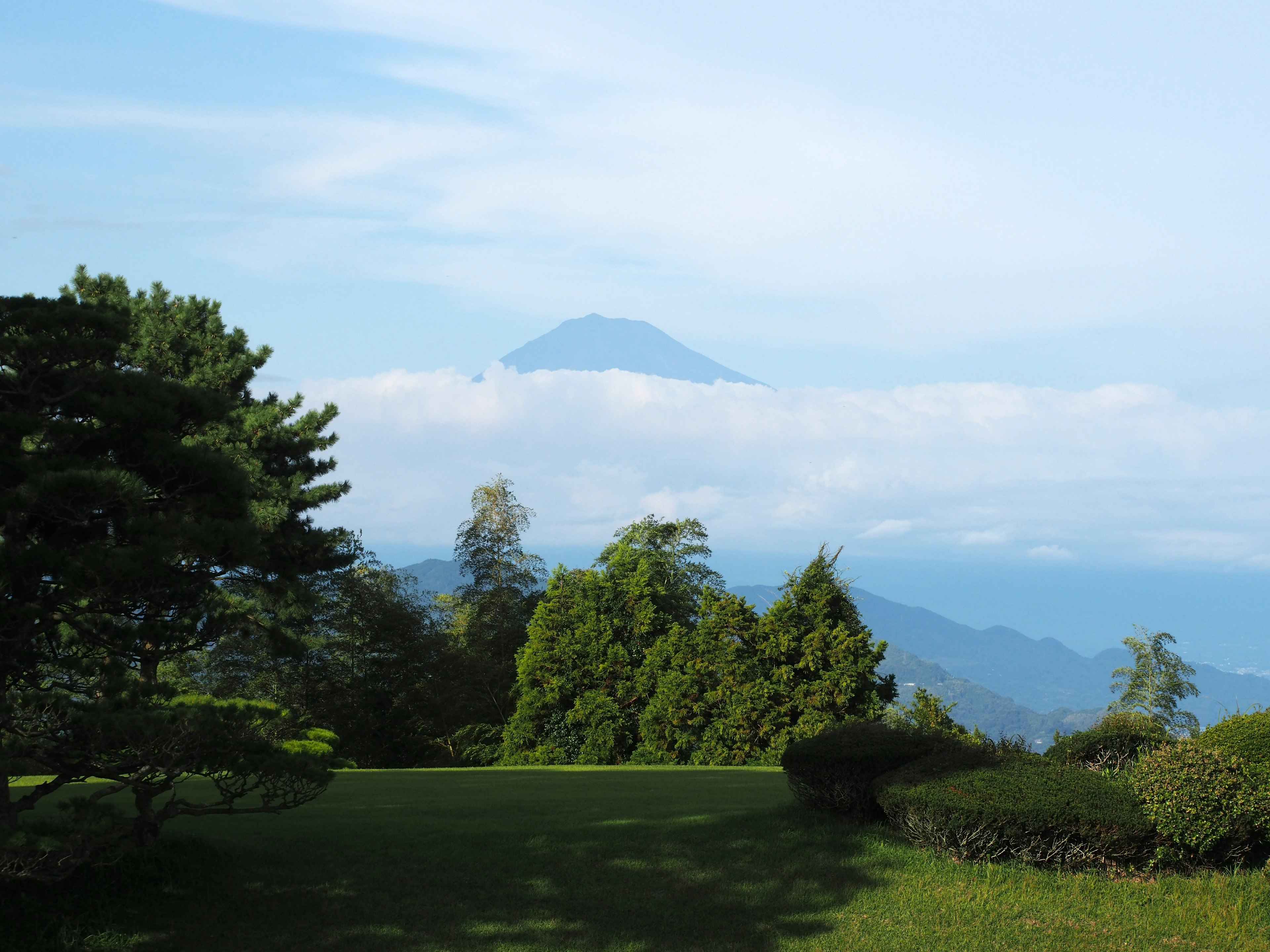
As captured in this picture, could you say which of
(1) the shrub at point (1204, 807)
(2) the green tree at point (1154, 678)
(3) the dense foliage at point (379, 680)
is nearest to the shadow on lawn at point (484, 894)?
(1) the shrub at point (1204, 807)

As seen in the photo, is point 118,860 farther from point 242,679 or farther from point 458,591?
point 458,591

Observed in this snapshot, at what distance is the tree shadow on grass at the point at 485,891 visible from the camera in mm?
9984

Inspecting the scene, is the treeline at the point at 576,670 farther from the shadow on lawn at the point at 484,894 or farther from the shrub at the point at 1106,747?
the shrub at the point at 1106,747

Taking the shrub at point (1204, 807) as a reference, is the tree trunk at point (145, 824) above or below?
below

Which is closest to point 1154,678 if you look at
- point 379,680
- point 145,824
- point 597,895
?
point 379,680

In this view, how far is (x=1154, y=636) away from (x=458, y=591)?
31974 millimetres

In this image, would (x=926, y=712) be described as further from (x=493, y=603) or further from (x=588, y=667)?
(x=493, y=603)

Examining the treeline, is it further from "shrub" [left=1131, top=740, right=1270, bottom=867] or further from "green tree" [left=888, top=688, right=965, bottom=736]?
"shrub" [left=1131, top=740, right=1270, bottom=867]

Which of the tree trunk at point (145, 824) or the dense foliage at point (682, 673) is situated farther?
the dense foliage at point (682, 673)

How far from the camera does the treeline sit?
2788 centimetres

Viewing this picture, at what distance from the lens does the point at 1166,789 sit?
1148 cm

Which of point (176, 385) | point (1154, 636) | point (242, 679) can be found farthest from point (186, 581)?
point (1154, 636)

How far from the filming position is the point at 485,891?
36.7 feet

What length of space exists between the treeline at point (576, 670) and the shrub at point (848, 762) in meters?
13.6
